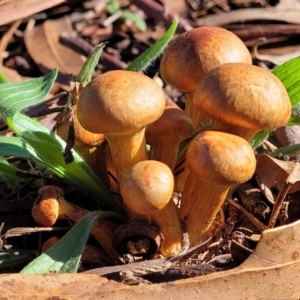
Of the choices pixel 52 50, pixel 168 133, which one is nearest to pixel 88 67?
pixel 168 133

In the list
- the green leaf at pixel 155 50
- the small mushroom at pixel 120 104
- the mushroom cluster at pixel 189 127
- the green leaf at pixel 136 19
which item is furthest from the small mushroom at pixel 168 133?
the green leaf at pixel 136 19

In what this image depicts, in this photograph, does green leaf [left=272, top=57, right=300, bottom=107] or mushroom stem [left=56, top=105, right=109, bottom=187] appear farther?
green leaf [left=272, top=57, right=300, bottom=107]

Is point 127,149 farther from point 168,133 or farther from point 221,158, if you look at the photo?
point 221,158

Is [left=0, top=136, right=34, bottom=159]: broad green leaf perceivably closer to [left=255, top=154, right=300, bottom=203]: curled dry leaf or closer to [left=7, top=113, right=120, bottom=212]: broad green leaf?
[left=7, top=113, right=120, bottom=212]: broad green leaf

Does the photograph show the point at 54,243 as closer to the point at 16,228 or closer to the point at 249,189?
the point at 16,228

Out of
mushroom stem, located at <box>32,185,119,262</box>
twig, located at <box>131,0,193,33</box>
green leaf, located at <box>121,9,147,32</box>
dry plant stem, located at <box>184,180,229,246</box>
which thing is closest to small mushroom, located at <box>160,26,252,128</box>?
dry plant stem, located at <box>184,180,229,246</box>
